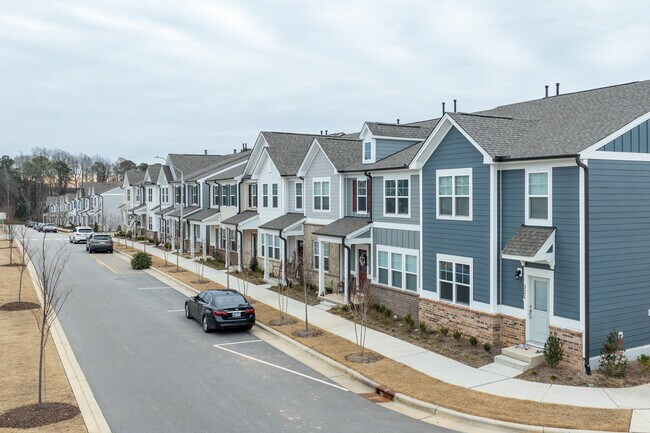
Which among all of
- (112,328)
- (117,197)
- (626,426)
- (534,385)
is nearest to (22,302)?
(112,328)

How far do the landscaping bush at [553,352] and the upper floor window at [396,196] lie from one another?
8239 mm

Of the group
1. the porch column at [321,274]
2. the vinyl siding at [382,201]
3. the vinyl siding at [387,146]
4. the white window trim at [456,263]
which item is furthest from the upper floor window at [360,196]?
the white window trim at [456,263]

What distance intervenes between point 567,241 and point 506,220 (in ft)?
7.24

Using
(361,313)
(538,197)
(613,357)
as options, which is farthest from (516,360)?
(361,313)

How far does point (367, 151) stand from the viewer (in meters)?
24.8

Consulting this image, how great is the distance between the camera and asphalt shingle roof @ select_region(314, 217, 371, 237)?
24047 mm

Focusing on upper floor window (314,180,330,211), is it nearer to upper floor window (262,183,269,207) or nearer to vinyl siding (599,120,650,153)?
upper floor window (262,183,269,207)

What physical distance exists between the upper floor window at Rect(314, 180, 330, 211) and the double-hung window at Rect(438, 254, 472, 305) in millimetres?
9453

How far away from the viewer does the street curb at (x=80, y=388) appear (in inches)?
437

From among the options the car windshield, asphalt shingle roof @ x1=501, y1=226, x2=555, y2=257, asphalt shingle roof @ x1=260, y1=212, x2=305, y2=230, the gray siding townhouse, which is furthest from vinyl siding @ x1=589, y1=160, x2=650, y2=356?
asphalt shingle roof @ x1=260, y1=212, x2=305, y2=230

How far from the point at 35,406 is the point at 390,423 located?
768cm

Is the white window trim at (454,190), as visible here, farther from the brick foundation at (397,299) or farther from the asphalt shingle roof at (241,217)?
the asphalt shingle roof at (241,217)

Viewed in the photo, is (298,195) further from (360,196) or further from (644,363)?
(644,363)

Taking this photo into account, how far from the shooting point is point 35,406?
11734 mm
